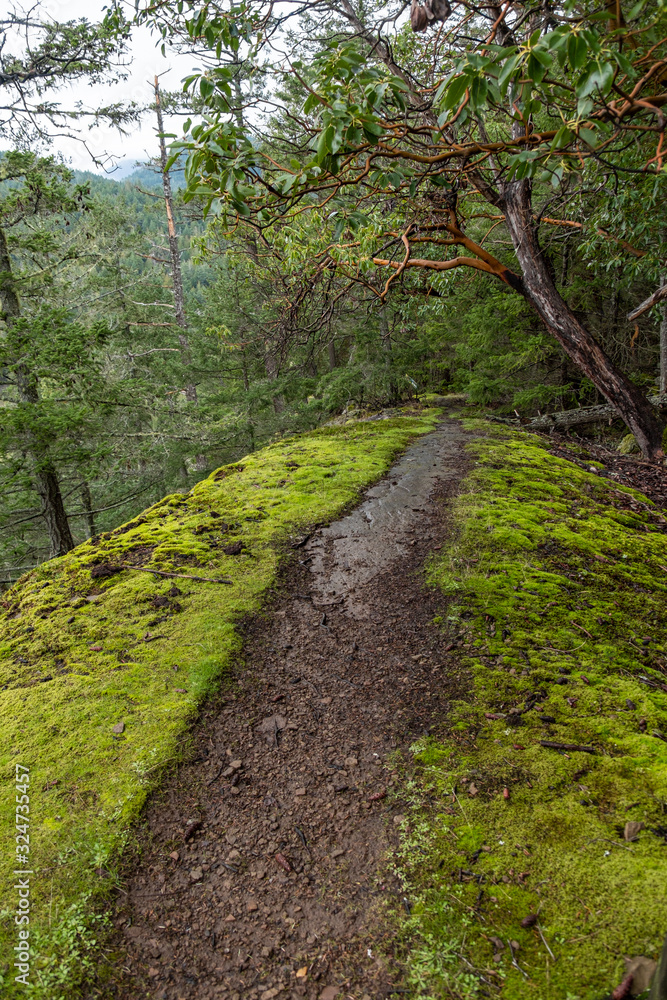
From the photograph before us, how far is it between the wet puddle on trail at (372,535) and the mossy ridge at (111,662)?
0.35 m

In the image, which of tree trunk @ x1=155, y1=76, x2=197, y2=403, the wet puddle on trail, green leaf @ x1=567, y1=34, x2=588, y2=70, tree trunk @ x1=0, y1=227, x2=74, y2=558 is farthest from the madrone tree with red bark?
tree trunk @ x1=155, y1=76, x2=197, y2=403

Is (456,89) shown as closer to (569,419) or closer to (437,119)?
(437,119)

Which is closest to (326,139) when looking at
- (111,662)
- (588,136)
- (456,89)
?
(456,89)

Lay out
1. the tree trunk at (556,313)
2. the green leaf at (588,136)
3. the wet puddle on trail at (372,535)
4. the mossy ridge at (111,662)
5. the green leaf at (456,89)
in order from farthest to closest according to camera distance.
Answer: the tree trunk at (556,313) < the wet puddle on trail at (372,535) < the mossy ridge at (111,662) < the green leaf at (588,136) < the green leaf at (456,89)

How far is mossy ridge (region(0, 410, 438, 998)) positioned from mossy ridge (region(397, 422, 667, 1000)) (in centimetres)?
144

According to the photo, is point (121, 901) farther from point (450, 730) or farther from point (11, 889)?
point (450, 730)

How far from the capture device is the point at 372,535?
5188 mm

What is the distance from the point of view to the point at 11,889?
201cm

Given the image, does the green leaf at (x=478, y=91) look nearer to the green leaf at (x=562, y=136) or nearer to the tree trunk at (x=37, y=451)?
the green leaf at (x=562, y=136)

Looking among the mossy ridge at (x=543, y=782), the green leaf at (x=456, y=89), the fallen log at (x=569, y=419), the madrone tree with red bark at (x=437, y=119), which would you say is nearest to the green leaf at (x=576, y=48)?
the madrone tree with red bark at (x=437, y=119)

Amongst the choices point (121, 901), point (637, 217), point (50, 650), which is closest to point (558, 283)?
point (637, 217)

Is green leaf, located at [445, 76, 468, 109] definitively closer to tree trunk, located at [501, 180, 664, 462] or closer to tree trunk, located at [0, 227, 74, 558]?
tree trunk, located at [501, 180, 664, 462]

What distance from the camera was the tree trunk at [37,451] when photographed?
8336 millimetres

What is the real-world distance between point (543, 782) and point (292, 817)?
1.26 m
